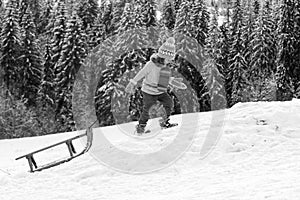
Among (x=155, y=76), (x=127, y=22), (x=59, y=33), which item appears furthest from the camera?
(x=59, y=33)

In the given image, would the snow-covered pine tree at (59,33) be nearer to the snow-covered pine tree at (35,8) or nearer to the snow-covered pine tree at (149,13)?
the snow-covered pine tree at (149,13)

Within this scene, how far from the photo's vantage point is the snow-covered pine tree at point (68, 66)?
45.4 meters

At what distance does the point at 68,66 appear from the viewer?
45281mm

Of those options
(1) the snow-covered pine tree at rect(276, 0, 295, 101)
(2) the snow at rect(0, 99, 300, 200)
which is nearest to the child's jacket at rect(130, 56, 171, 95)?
(2) the snow at rect(0, 99, 300, 200)

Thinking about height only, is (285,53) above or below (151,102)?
above

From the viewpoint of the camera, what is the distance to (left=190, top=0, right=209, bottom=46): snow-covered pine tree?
4853cm

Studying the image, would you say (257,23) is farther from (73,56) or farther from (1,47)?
(1,47)

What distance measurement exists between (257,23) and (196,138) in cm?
4976

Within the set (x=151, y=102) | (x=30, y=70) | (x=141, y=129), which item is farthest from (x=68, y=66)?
(x=151, y=102)

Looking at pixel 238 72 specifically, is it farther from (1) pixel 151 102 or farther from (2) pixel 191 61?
(1) pixel 151 102

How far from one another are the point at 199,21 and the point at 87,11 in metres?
23.3

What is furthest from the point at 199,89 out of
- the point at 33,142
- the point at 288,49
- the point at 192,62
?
the point at 33,142

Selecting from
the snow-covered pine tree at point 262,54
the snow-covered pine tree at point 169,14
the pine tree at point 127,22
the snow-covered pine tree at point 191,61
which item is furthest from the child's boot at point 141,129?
the snow-covered pine tree at point 169,14

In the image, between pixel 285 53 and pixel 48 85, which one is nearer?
pixel 285 53
